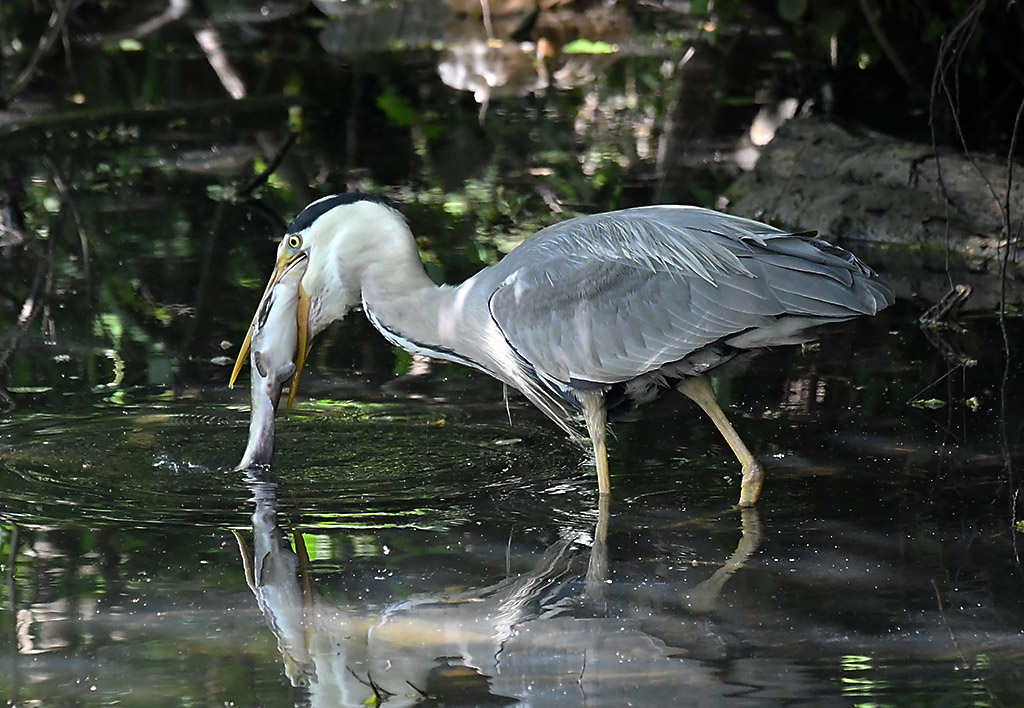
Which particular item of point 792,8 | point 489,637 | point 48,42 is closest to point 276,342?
point 489,637

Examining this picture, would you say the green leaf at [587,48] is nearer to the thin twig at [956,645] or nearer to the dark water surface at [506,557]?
the dark water surface at [506,557]

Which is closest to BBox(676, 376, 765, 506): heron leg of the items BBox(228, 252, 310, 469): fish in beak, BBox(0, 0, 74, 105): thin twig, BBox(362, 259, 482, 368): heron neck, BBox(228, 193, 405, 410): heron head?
BBox(362, 259, 482, 368): heron neck

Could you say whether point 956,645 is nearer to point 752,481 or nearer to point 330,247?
point 752,481

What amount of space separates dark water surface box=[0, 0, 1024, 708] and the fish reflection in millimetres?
13

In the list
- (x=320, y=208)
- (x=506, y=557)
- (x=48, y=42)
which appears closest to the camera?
(x=506, y=557)

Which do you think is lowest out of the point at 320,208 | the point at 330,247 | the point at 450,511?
the point at 450,511

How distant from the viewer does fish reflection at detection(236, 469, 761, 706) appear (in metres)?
4.14

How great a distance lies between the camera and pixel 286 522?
17.8 ft

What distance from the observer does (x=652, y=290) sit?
5734mm

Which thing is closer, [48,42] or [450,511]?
[450,511]

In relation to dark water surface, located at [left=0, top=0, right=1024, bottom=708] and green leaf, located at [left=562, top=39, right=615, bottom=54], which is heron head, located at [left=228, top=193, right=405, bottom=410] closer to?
dark water surface, located at [left=0, top=0, right=1024, bottom=708]

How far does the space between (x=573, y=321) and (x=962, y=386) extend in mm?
2261

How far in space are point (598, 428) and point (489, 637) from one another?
138 centimetres

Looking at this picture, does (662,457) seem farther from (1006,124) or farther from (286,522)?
(1006,124)
